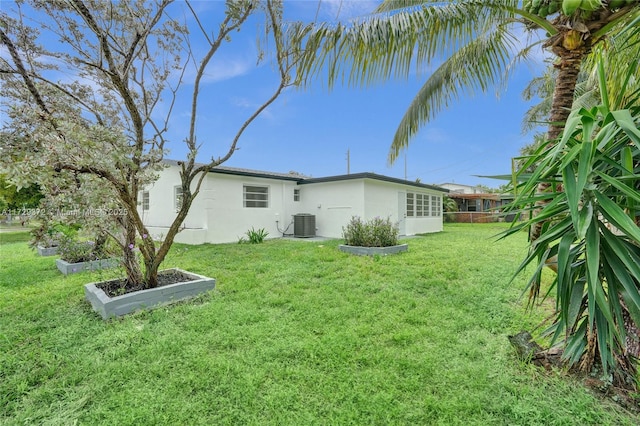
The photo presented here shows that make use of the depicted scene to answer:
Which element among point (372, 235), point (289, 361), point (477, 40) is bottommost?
point (289, 361)

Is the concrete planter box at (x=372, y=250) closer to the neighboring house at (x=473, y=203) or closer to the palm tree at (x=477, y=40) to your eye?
the palm tree at (x=477, y=40)

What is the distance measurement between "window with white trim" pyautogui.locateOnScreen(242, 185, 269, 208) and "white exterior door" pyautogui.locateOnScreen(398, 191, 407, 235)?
6167 millimetres

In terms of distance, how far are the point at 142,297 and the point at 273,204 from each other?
27.2ft

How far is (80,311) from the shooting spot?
3.96m

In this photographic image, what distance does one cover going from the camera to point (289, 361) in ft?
8.80

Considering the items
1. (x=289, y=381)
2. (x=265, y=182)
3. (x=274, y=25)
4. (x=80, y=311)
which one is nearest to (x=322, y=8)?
(x=274, y=25)

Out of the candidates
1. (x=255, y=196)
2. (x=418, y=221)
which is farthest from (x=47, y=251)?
(x=418, y=221)

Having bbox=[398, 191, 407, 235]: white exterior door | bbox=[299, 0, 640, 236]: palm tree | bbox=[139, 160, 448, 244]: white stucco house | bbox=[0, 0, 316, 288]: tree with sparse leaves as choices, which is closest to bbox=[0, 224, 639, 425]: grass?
bbox=[0, 0, 316, 288]: tree with sparse leaves

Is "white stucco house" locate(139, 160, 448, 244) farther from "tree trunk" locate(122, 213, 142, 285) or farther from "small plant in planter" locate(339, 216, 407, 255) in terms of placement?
"tree trunk" locate(122, 213, 142, 285)

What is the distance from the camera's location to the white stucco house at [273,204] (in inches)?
410

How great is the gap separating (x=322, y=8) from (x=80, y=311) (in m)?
5.41

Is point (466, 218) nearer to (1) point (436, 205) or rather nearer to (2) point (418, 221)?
(1) point (436, 205)

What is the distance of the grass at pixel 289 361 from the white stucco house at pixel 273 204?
5.71m

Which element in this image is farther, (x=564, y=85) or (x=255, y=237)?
(x=255, y=237)
